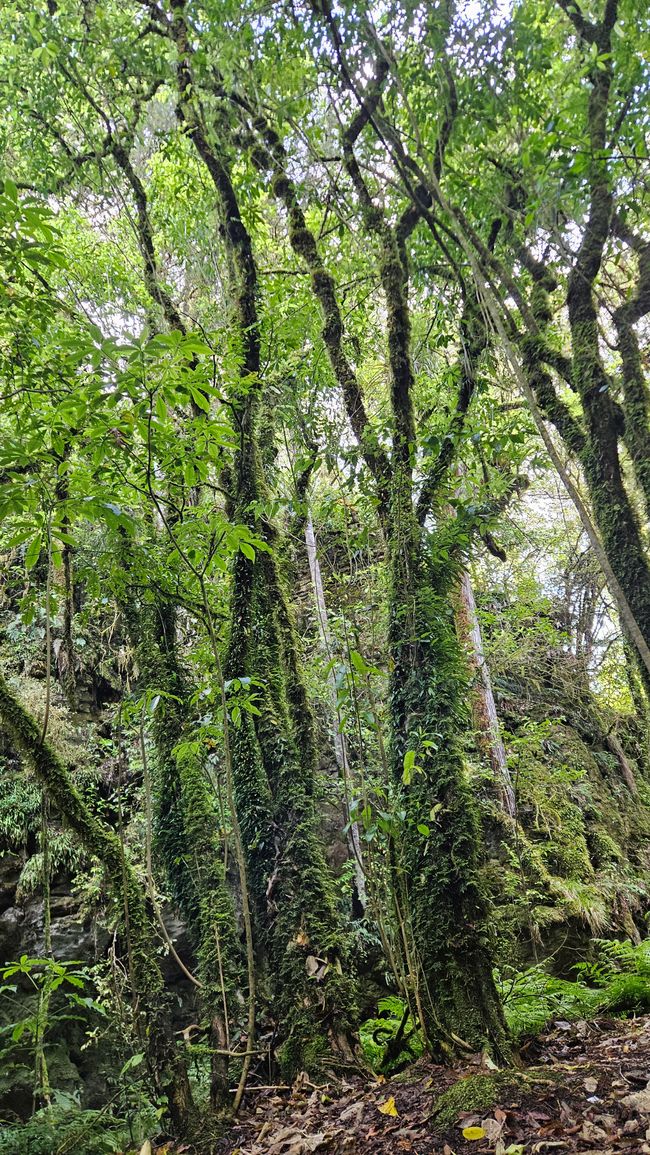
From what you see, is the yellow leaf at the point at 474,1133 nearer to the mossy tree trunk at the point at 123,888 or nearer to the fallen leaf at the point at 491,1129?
the fallen leaf at the point at 491,1129

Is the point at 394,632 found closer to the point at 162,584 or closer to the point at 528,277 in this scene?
the point at 162,584

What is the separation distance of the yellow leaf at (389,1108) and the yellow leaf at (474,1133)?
54 centimetres

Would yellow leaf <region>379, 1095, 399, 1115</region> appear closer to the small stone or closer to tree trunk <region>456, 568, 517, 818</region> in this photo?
the small stone

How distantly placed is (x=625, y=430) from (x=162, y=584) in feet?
13.5

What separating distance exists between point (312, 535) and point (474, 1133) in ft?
19.5

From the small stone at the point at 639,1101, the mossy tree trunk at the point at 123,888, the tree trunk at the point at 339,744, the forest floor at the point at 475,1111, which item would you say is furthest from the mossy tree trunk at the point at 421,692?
the mossy tree trunk at the point at 123,888

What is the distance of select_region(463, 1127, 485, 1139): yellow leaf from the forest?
0.04 metres

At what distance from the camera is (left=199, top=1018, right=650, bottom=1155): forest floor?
272 cm

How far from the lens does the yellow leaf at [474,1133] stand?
2.77 meters

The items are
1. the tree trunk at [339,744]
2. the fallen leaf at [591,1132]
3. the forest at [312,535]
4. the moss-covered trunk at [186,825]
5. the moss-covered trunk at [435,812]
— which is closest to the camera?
the fallen leaf at [591,1132]

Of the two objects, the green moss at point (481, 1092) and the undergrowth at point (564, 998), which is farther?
the undergrowth at point (564, 998)

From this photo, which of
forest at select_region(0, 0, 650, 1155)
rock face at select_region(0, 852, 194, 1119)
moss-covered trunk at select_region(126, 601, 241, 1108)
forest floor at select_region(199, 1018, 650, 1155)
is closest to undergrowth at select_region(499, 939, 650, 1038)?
forest at select_region(0, 0, 650, 1155)

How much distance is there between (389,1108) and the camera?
325 cm

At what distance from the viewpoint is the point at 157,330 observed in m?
6.25
